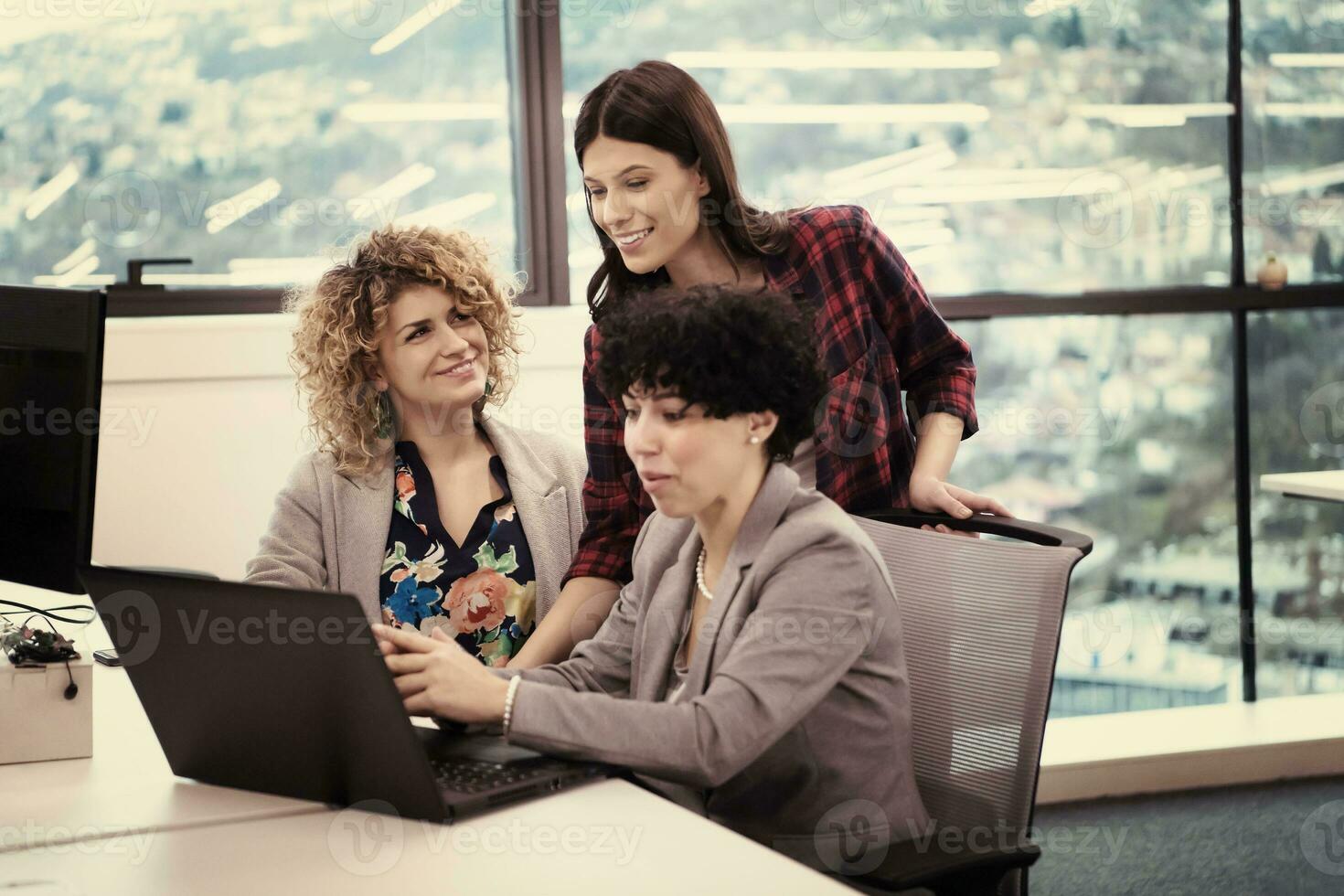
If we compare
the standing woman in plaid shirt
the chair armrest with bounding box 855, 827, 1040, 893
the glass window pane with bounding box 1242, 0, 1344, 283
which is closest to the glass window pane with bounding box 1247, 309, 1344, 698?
the glass window pane with bounding box 1242, 0, 1344, 283

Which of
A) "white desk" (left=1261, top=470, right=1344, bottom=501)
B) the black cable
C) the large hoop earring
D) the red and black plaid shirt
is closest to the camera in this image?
the black cable

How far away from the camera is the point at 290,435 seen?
3053 mm

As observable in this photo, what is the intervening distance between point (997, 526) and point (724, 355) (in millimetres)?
457

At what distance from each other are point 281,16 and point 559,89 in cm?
66

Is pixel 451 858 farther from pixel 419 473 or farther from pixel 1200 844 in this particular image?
pixel 1200 844

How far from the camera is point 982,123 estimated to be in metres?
3.69

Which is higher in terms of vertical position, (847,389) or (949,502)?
(847,389)

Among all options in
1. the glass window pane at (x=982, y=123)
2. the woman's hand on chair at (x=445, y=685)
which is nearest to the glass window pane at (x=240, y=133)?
the glass window pane at (x=982, y=123)

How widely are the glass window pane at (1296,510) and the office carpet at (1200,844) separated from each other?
479 mm

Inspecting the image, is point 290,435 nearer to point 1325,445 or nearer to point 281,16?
point 281,16

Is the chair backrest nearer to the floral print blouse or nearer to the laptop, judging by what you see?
the laptop

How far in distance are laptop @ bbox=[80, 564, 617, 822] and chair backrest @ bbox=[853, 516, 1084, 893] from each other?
43 centimetres

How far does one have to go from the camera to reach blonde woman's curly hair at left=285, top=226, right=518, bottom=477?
214 centimetres

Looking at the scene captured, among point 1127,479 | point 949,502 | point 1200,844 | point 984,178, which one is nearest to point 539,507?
point 949,502
